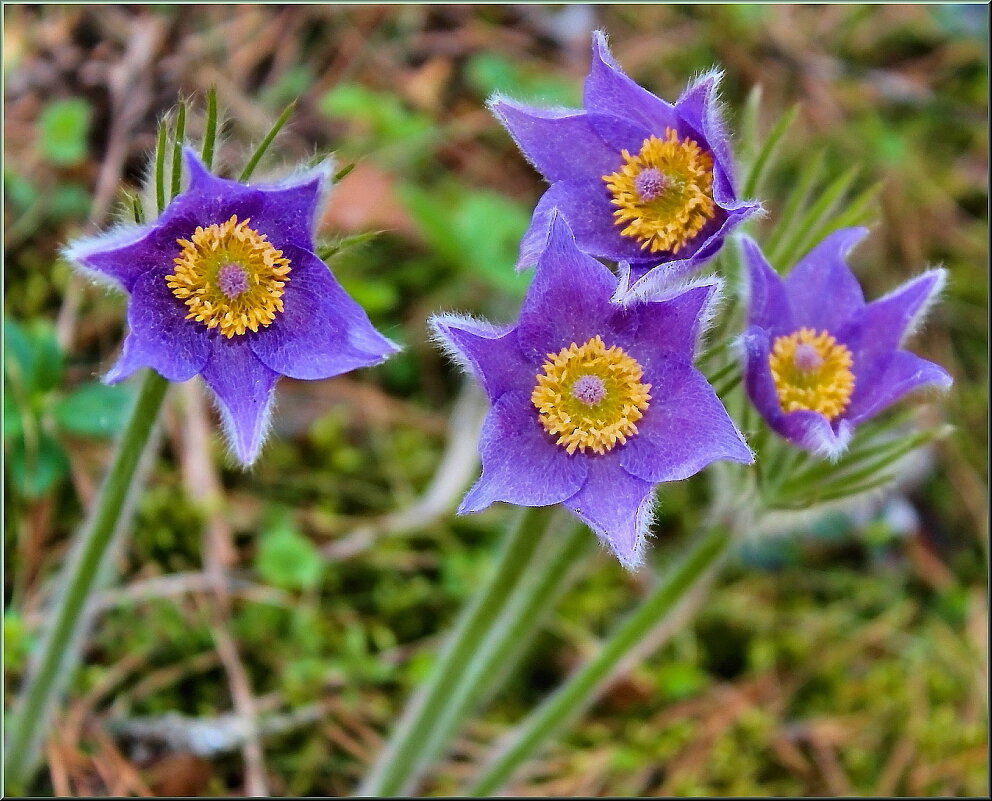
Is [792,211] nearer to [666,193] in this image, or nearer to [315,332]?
[666,193]

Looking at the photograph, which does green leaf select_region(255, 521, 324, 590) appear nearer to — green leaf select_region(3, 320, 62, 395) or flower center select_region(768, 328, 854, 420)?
green leaf select_region(3, 320, 62, 395)

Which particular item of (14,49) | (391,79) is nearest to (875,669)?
(391,79)

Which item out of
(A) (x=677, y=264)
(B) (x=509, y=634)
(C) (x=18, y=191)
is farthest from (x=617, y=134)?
(C) (x=18, y=191)

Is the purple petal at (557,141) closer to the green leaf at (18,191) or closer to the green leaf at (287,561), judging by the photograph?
the green leaf at (287,561)

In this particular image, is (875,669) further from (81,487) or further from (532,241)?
(81,487)

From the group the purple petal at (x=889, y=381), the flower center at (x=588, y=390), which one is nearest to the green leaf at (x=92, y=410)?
the flower center at (x=588, y=390)

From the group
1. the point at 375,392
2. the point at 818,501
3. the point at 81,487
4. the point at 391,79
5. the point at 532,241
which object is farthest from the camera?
the point at 391,79
